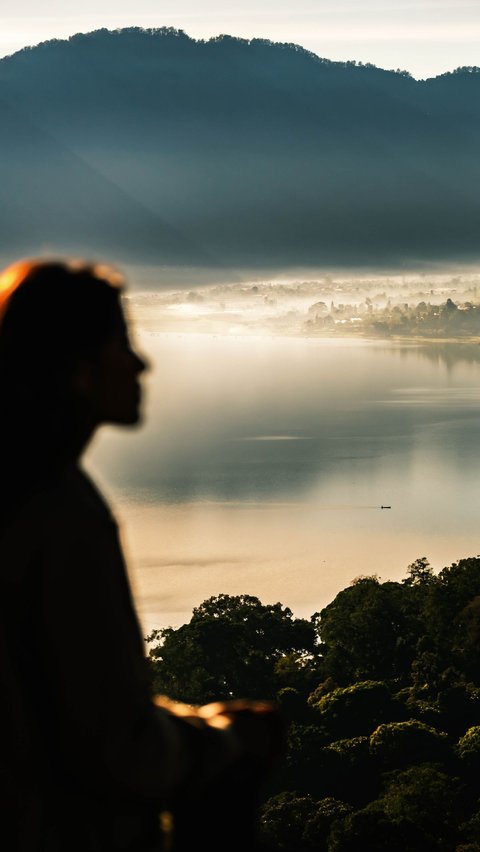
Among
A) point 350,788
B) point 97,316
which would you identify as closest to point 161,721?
point 97,316

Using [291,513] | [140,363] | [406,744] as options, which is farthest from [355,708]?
[291,513]

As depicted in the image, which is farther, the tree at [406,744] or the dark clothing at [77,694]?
the tree at [406,744]

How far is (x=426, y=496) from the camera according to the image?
15338 centimetres

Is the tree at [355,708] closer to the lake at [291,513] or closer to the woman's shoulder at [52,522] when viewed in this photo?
the lake at [291,513]

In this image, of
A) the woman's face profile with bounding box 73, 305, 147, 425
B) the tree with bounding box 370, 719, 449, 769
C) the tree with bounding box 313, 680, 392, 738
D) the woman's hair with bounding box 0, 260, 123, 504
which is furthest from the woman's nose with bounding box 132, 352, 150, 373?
the tree with bounding box 313, 680, 392, 738

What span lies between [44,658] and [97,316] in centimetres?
61

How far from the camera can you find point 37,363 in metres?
2.46

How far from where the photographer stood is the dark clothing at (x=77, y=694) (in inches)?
92.5

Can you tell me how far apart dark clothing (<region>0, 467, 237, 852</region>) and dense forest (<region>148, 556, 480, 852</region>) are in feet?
123

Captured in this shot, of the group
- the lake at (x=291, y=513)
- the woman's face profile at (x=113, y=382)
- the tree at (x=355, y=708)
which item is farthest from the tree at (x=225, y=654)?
the woman's face profile at (x=113, y=382)

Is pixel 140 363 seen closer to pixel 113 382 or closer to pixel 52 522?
pixel 113 382

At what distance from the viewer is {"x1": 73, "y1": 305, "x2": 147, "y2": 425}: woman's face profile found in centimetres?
249

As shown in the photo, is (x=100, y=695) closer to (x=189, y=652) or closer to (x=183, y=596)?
(x=189, y=652)

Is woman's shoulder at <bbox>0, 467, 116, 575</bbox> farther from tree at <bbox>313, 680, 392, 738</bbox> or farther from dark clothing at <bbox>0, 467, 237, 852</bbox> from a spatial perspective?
tree at <bbox>313, 680, 392, 738</bbox>
